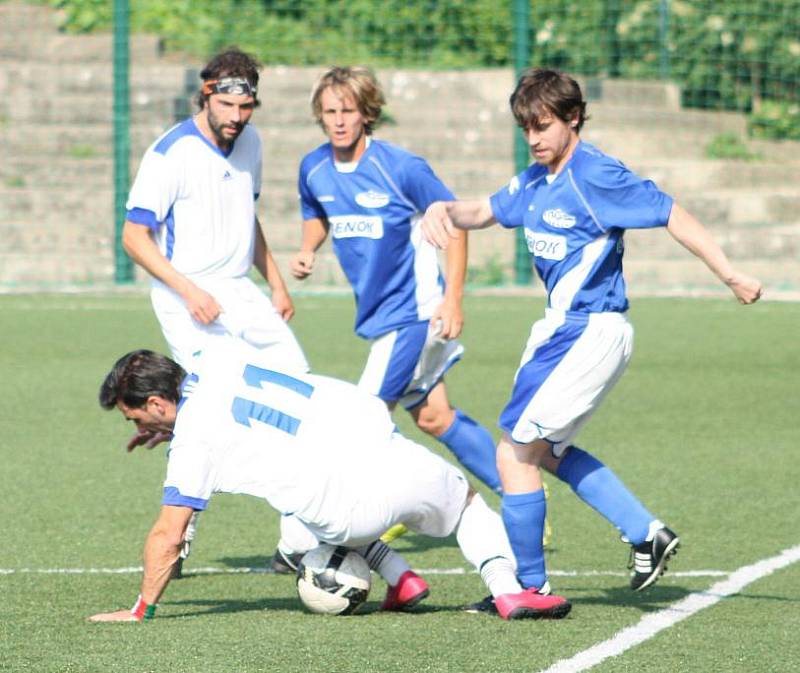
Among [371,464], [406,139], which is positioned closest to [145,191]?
[371,464]

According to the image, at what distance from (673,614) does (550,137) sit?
156 cm

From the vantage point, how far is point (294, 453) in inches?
211

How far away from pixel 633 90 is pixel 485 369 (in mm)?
7660

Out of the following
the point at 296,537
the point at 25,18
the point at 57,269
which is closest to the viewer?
the point at 296,537

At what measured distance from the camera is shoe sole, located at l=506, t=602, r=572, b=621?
5.47 metres

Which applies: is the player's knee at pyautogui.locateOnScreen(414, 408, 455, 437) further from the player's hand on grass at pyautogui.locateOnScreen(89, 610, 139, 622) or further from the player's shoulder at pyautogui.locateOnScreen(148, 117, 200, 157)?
the player's hand on grass at pyautogui.locateOnScreen(89, 610, 139, 622)

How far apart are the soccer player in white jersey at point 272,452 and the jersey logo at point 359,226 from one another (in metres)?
1.51

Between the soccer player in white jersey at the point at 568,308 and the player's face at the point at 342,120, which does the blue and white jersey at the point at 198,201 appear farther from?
the soccer player in white jersey at the point at 568,308

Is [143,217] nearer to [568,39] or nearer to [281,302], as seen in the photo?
[281,302]

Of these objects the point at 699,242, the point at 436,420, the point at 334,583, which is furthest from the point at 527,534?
the point at 436,420

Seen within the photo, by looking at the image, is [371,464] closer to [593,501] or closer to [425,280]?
[593,501]

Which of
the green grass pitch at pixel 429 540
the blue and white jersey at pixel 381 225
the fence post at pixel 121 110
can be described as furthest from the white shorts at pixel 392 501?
the fence post at pixel 121 110

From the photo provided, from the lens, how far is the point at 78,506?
744 cm

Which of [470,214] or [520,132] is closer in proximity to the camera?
[470,214]
